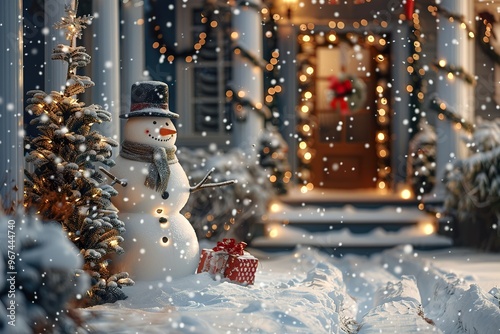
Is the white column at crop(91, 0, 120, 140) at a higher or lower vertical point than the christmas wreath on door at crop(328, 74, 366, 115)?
higher

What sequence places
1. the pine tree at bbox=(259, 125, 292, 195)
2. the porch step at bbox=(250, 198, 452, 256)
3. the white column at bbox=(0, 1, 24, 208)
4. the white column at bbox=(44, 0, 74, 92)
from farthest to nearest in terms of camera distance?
the pine tree at bbox=(259, 125, 292, 195), the porch step at bbox=(250, 198, 452, 256), the white column at bbox=(44, 0, 74, 92), the white column at bbox=(0, 1, 24, 208)

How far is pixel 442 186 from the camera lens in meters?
12.4

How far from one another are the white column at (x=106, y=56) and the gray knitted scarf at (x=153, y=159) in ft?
4.51

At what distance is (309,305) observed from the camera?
22.7 ft

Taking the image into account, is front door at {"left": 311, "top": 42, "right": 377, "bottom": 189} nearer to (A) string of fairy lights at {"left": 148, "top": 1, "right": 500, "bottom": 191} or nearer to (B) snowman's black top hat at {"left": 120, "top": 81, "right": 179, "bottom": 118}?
(A) string of fairy lights at {"left": 148, "top": 1, "right": 500, "bottom": 191}

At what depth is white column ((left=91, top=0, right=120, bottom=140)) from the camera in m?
8.95

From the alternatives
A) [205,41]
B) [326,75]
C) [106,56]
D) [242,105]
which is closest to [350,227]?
[242,105]

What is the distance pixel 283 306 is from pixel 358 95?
28.2 feet

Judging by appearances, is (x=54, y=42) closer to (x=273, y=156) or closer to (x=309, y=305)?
(x=309, y=305)

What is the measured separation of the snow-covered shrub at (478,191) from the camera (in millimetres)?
11406

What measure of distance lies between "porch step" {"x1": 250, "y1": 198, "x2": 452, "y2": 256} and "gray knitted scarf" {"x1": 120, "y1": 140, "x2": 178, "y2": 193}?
4497mm

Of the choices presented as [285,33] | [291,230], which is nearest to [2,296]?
[291,230]

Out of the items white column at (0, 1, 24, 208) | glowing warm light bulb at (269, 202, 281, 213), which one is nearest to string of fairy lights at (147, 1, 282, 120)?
glowing warm light bulb at (269, 202, 281, 213)

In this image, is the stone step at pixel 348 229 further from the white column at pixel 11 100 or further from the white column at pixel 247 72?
the white column at pixel 11 100
